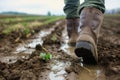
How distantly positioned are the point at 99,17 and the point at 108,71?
61cm

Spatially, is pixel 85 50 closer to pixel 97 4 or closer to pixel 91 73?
pixel 91 73

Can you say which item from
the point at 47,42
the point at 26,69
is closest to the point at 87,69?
the point at 26,69

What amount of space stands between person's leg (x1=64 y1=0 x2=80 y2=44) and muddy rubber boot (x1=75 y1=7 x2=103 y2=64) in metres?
0.84

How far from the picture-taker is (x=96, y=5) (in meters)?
2.46

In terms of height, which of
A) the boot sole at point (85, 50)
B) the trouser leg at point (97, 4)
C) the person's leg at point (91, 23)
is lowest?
the boot sole at point (85, 50)

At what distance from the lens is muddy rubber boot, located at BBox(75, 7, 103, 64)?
7.66ft

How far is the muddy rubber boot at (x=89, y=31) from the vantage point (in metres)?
2.33

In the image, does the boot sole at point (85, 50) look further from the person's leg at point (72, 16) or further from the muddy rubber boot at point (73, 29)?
the muddy rubber boot at point (73, 29)

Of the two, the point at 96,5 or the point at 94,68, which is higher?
the point at 96,5

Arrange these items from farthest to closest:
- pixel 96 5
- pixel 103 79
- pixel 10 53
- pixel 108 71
A: pixel 10 53
pixel 96 5
pixel 108 71
pixel 103 79

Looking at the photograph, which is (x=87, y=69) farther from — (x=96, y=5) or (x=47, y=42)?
(x=47, y=42)

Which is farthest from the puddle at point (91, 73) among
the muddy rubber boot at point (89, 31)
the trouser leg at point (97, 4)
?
the trouser leg at point (97, 4)

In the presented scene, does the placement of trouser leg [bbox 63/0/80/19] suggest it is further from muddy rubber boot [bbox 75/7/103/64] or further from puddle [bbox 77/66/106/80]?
puddle [bbox 77/66/106/80]

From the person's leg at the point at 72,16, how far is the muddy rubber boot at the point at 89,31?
0.84 metres
